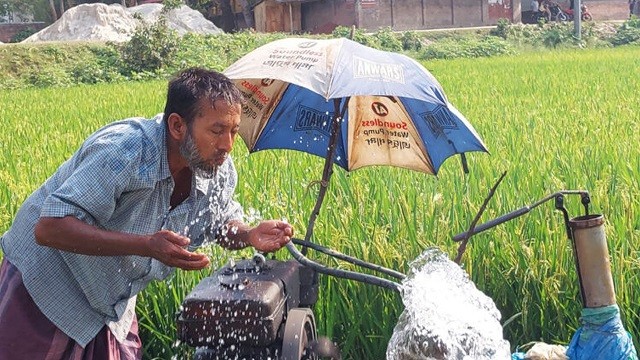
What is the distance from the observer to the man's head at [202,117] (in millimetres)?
1917

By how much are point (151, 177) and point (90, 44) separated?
59.6 ft

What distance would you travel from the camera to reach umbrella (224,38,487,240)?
223 centimetres

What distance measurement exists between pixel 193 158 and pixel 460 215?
1.52 metres

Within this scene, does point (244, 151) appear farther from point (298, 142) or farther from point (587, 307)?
point (587, 307)

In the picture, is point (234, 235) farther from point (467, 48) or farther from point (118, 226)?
point (467, 48)

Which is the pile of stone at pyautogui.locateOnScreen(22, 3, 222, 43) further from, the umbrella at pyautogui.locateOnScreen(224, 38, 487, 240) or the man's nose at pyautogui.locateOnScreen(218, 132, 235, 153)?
Result: the man's nose at pyautogui.locateOnScreen(218, 132, 235, 153)

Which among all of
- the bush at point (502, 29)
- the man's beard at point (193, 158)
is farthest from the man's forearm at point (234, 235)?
the bush at point (502, 29)

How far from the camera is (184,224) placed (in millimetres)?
2137

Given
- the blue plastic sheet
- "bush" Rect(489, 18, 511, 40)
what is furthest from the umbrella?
"bush" Rect(489, 18, 511, 40)

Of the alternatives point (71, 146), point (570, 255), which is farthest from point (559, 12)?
point (570, 255)

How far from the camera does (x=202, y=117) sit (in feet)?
6.29

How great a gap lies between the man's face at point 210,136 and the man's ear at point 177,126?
19mm

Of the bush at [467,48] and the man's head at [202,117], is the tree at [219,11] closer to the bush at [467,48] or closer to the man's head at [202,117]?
the bush at [467,48]

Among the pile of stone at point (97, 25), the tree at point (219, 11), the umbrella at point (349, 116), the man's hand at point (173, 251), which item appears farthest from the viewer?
the tree at point (219, 11)
